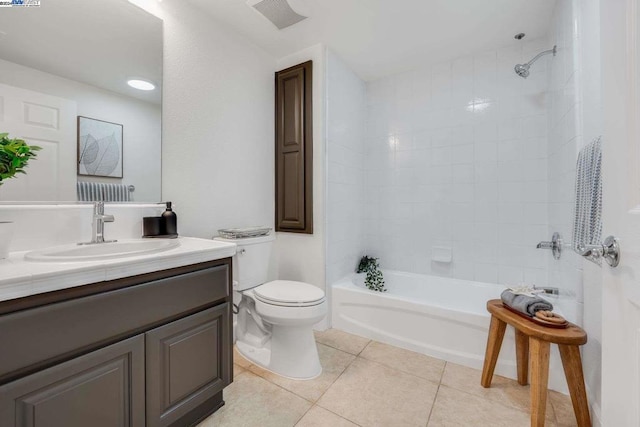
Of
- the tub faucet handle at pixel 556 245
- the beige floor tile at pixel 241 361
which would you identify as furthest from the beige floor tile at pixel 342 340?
the tub faucet handle at pixel 556 245

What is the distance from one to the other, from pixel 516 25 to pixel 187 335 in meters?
2.88

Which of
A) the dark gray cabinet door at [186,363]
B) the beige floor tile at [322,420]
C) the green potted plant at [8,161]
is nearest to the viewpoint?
the green potted plant at [8,161]

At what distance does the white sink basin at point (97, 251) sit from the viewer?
0.94 metres

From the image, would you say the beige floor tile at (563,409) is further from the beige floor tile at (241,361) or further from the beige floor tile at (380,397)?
the beige floor tile at (241,361)

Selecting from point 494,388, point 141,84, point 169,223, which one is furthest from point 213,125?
point 494,388

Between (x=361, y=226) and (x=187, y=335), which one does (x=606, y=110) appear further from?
(x=361, y=226)

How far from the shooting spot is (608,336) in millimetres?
705

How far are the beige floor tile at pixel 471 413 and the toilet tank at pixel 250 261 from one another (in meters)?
1.27

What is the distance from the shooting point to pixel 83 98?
4.42 feet

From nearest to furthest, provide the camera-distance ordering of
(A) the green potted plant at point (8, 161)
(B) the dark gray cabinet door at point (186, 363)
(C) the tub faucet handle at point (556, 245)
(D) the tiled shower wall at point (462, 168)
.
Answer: (A) the green potted plant at point (8, 161)
(B) the dark gray cabinet door at point (186, 363)
(C) the tub faucet handle at point (556, 245)
(D) the tiled shower wall at point (462, 168)

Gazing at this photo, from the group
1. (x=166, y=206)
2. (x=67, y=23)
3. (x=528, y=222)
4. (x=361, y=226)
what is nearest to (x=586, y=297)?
(x=528, y=222)

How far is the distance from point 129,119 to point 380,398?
208cm

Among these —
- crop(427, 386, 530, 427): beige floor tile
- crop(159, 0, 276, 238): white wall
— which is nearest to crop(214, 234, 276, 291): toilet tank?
crop(159, 0, 276, 238): white wall

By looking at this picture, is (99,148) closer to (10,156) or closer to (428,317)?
(10,156)
